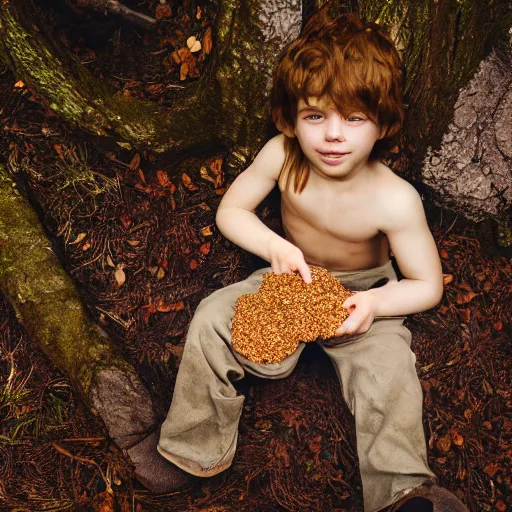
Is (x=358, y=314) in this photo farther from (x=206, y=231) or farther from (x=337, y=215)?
(x=206, y=231)

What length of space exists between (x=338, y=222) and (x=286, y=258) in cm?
32

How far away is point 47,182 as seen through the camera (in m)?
3.43

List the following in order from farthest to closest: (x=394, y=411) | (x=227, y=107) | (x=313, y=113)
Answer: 1. (x=227, y=107)
2. (x=394, y=411)
3. (x=313, y=113)

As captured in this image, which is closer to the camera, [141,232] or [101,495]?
[101,495]

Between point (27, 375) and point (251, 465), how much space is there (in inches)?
51.9

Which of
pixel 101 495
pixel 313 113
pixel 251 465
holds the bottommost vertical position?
pixel 101 495

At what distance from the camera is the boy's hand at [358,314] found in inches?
99.0

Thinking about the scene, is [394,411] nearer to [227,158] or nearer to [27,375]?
[227,158]

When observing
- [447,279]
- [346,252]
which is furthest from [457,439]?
[346,252]

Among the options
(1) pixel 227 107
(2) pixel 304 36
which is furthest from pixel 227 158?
(2) pixel 304 36

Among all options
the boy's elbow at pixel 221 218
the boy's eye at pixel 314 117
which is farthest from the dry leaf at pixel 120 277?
the boy's eye at pixel 314 117

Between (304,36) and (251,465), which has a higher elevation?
(304,36)

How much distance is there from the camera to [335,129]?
2316 millimetres

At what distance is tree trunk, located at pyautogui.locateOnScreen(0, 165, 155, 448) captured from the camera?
2.90 meters
